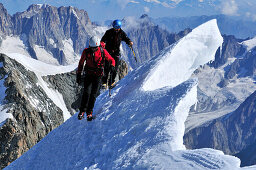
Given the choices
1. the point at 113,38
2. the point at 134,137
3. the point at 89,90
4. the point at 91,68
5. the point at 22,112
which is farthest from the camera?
the point at 22,112

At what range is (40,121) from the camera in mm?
68125

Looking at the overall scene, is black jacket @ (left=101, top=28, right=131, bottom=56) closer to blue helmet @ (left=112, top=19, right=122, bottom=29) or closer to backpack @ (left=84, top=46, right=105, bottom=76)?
blue helmet @ (left=112, top=19, right=122, bottom=29)

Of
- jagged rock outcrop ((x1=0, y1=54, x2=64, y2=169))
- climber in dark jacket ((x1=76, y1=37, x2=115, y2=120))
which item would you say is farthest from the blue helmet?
jagged rock outcrop ((x1=0, y1=54, x2=64, y2=169))

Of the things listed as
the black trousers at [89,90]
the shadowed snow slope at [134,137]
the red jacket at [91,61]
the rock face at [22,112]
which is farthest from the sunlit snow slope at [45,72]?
the red jacket at [91,61]

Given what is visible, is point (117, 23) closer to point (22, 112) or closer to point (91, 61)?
point (91, 61)

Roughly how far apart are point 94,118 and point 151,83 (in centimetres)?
401

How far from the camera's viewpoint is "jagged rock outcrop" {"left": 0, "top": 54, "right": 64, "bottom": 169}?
5353cm

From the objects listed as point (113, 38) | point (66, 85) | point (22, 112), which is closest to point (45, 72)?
point (66, 85)

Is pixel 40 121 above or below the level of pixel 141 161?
below

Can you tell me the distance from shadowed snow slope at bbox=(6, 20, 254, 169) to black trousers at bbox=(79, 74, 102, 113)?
49.5 inches

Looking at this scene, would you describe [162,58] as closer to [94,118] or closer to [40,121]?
[94,118]

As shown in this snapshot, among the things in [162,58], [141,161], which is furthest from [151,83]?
[141,161]

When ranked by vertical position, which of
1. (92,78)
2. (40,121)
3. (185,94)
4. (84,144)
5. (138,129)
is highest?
(92,78)

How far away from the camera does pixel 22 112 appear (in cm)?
6088
